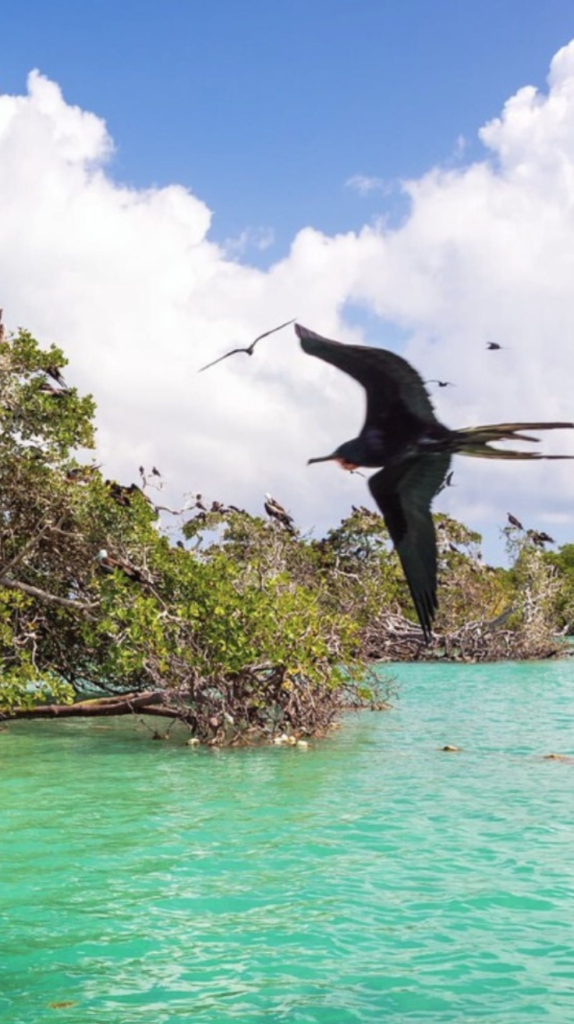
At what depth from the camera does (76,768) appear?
1606cm

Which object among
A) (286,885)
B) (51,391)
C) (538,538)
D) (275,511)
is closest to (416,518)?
(286,885)

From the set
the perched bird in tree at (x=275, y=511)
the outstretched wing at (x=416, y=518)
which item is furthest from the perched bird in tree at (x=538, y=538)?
the outstretched wing at (x=416, y=518)

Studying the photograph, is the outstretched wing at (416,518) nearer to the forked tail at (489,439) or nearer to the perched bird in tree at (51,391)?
the forked tail at (489,439)

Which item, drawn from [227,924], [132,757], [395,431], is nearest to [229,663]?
[132,757]

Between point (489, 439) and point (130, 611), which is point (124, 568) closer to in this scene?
point (130, 611)

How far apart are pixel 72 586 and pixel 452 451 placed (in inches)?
685

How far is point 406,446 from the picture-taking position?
275 centimetres

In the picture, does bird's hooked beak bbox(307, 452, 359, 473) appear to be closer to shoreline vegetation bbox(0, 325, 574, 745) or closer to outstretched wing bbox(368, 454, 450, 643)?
outstretched wing bbox(368, 454, 450, 643)

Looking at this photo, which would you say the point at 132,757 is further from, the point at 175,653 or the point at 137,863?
the point at 137,863

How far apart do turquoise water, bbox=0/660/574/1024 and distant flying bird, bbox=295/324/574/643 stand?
479 cm

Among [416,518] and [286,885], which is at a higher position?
[416,518]

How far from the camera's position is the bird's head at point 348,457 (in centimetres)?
276

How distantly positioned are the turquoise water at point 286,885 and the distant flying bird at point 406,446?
4795mm

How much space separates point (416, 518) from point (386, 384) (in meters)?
0.54
